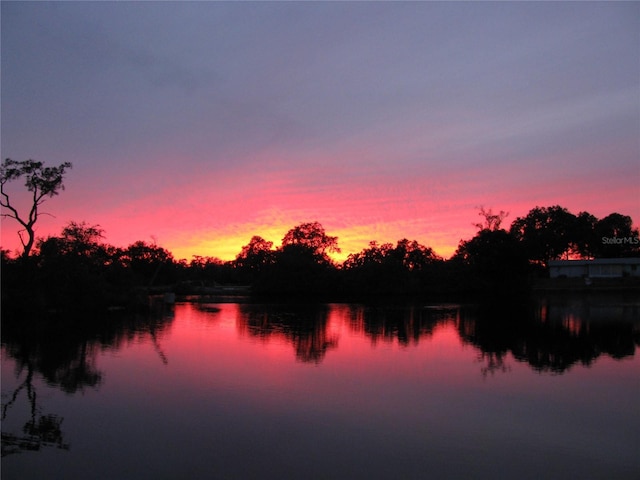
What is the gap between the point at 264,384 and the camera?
49.1ft

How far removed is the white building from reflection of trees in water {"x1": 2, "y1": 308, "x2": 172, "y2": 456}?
65226mm

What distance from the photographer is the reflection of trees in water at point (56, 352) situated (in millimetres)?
10781

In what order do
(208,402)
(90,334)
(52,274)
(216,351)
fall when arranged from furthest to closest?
(52,274) < (90,334) < (216,351) < (208,402)

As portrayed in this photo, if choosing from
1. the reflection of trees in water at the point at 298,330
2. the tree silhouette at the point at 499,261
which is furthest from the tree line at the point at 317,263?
the reflection of trees in water at the point at 298,330

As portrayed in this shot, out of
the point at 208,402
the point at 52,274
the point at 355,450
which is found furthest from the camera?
the point at 52,274

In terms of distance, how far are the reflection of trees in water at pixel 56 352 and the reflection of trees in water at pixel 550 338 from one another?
41.3ft

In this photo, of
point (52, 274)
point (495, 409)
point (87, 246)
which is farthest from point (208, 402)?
point (87, 246)

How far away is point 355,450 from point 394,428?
1561 millimetres

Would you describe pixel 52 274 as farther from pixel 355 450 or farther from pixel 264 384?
pixel 355 450

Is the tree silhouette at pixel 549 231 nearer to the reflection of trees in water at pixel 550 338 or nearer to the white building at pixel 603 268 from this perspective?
the white building at pixel 603 268

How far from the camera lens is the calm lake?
913 centimetres

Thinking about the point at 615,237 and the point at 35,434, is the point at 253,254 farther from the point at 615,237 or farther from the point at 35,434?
the point at 35,434

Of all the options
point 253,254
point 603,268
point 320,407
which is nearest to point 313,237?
point 253,254

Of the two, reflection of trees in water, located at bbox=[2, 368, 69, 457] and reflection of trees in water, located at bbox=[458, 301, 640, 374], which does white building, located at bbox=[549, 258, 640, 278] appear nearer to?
reflection of trees in water, located at bbox=[458, 301, 640, 374]
